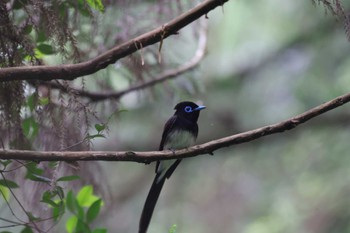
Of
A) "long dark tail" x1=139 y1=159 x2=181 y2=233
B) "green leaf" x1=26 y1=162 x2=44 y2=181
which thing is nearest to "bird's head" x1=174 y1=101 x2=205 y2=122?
"long dark tail" x1=139 y1=159 x2=181 y2=233

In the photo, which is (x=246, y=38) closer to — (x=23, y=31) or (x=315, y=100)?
(x=315, y=100)

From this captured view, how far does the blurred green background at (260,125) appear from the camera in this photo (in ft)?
18.0

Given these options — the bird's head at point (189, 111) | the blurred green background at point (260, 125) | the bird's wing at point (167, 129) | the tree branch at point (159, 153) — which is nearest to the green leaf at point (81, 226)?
the tree branch at point (159, 153)

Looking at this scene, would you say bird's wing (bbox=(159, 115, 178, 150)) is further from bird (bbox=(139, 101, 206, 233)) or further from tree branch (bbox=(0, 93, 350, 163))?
tree branch (bbox=(0, 93, 350, 163))

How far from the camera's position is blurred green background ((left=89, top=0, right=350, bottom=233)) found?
548 centimetres

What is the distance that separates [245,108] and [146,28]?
2.48 m

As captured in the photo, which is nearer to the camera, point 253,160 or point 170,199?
point 253,160

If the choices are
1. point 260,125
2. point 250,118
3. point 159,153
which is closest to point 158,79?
point 159,153

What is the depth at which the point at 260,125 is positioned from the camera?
6.03 m

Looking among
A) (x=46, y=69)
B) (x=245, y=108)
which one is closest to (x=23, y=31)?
(x=46, y=69)

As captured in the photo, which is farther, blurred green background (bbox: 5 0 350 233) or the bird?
blurred green background (bbox: 5 0 350 233)

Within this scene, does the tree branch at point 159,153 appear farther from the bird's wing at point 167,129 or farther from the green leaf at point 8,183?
the bird's wing at point 167,129

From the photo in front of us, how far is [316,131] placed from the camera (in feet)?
19.8

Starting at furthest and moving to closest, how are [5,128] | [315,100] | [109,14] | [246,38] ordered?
[246,38] < [315,100] < [109,14] < [5,128]
